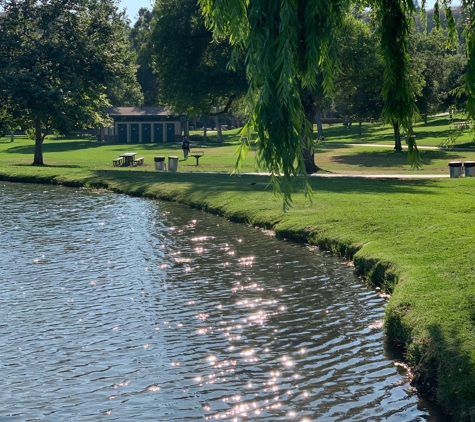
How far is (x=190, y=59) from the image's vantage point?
1853 inches

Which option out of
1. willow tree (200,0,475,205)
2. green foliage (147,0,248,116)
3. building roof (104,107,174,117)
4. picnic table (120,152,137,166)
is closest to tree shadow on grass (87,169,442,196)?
green foliage (147,0,248,116)

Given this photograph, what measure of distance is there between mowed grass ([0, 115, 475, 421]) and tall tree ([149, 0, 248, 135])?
17.2ft

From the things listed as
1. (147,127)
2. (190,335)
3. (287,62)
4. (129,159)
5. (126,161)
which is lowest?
(190,335)

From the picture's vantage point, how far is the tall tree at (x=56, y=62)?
53469 mm

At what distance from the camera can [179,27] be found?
155ft

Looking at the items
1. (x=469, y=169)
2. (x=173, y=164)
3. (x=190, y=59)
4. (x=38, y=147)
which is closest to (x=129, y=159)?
(x=38, y=147)

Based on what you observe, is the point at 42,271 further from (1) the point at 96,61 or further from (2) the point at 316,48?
(1) the point at 96,61

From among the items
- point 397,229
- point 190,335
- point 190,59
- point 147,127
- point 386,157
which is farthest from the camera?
point 147,127

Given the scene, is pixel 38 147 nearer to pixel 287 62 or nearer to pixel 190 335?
pixel 190 335

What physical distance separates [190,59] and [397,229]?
27.6m

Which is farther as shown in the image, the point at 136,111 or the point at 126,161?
the point at 136,111

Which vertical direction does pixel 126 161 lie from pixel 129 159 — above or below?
below

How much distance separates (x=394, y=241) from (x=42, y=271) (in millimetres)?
8735

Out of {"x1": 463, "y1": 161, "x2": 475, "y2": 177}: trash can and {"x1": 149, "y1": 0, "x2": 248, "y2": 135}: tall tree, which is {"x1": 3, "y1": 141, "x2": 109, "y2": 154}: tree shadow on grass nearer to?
{"x1": 149, "y1": 0, "x2": 248, "y2": 135}: tall tree
